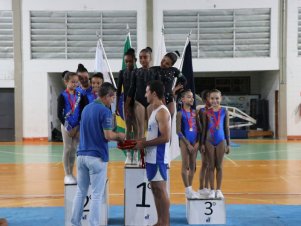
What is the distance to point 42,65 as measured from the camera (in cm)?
1956

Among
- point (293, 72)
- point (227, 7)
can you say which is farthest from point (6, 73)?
point (293, 72)

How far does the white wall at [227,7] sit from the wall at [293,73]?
0.57 meters

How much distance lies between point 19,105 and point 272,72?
11259 millimetres

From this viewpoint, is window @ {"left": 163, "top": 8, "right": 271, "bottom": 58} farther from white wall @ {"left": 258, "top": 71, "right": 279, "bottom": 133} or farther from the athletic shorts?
the athletic shorts

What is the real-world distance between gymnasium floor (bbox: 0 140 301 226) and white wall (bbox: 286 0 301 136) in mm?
3681

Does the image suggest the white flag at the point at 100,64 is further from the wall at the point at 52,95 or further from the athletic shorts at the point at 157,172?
the wall at the point at 52,95

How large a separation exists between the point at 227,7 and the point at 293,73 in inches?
158

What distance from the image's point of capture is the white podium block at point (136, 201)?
650 cm

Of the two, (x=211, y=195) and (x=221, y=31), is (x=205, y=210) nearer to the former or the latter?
(x=211, y=195)

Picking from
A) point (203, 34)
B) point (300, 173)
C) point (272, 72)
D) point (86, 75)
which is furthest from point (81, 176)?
point (272, 72)

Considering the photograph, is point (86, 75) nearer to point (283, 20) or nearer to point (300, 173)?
point (300, 173)

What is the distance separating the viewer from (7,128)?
20109 mm

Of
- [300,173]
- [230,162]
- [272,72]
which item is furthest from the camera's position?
[272,72]

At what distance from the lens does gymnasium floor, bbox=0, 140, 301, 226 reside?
24.2 feet
